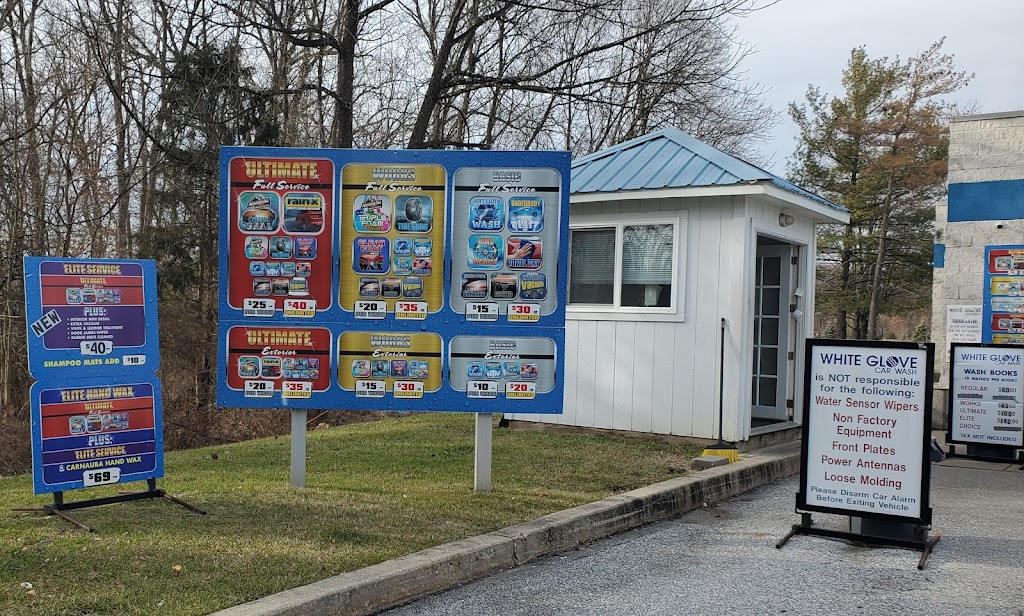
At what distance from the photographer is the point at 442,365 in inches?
276

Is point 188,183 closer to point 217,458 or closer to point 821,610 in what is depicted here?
point 217,458

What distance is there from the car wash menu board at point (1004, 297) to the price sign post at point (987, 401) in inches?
137

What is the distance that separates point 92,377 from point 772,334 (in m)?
8.51

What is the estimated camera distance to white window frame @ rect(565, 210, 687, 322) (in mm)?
9953

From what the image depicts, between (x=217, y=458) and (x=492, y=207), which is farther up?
(x=492, y=207)

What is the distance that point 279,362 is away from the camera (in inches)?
274

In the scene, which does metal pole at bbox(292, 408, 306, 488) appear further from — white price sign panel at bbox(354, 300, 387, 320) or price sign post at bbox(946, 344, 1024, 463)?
price sign post at bbox(946, 344, 1024, 463)

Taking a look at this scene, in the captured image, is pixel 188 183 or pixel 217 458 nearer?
pixel 217 458

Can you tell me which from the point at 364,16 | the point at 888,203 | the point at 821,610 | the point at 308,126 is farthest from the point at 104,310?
the point at 888,203

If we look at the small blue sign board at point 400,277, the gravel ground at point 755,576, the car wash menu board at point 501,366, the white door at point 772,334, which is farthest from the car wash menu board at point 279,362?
the white door at point 772,334

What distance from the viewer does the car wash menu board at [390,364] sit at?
275 inches

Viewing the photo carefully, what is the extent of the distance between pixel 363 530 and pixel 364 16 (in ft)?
37.2

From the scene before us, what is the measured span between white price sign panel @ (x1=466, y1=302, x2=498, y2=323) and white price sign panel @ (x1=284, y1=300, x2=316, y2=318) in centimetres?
125

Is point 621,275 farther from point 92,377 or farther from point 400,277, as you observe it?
point 92,377
